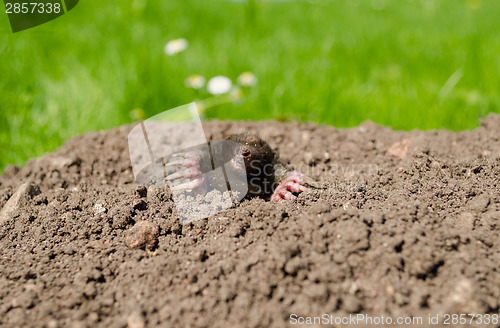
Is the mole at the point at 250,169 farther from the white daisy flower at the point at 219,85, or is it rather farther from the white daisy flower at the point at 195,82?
the white daisy flower at the point at 195,82

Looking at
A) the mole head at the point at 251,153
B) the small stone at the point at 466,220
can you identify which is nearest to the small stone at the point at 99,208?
the mole head at the point at 251,153

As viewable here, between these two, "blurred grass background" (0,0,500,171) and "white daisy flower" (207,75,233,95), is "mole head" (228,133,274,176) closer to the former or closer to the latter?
"blurred grass background" (0,0,500,171)

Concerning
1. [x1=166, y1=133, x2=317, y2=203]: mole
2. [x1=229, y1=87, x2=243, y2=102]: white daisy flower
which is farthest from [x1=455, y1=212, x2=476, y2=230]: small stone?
[x1=229, y1=87, x2=243, y2=102]: white daisy flower

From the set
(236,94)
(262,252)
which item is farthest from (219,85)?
(262,252)

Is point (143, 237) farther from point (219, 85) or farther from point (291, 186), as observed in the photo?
point (219, 85)

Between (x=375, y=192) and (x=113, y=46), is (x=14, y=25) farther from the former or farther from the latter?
(x=375, y=192)
